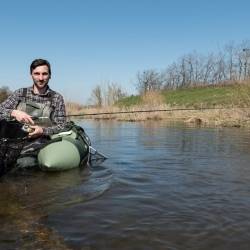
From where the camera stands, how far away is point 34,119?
273 inches

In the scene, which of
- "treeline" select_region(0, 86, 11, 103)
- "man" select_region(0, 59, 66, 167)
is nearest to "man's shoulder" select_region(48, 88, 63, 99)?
"man" select_region(0, 59, 66, 167)

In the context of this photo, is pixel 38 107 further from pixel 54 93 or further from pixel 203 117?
pixel 203 117

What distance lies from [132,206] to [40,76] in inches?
102

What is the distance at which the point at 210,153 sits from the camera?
950 cm

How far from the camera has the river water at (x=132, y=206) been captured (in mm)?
3844

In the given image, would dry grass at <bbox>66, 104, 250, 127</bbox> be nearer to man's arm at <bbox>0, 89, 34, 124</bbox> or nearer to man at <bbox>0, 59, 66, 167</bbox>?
man at <bbox>0, 59, 66, 167</bbox>

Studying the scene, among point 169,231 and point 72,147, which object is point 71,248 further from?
Result: point 72,147

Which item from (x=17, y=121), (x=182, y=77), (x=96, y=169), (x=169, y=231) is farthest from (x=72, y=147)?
(x=182, y=77)

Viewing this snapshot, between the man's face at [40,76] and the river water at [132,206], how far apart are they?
1.30 m

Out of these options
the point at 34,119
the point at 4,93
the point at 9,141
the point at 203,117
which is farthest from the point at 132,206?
the point at 4,93

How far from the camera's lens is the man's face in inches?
260

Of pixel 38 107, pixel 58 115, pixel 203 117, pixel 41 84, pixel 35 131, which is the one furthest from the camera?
pixel 203 117

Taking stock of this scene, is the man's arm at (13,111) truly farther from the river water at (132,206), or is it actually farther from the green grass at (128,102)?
the green grass at (128,102)

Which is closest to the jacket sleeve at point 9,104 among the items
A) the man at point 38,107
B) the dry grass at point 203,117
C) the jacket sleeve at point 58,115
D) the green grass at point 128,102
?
the man at point 38,107
